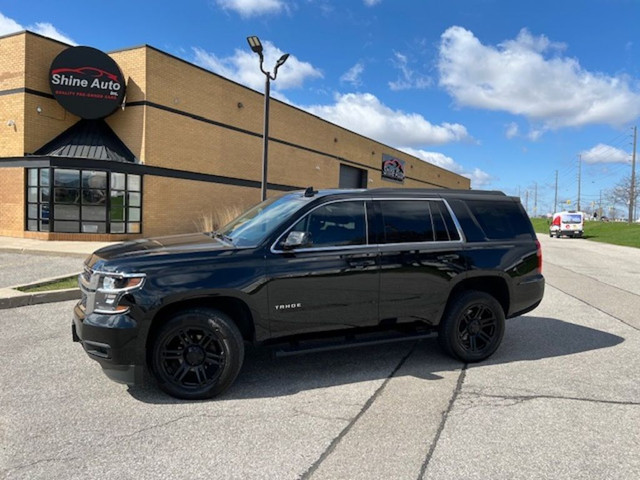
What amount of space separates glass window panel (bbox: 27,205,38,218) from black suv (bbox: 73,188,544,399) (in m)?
15.6

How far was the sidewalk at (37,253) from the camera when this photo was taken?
7077 mm

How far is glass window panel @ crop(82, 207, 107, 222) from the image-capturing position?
57.8 ft

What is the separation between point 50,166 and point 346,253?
16.5m

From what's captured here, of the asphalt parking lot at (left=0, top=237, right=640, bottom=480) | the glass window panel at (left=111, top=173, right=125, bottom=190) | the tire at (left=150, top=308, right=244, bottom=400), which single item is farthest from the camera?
the glass window panel at (left=111, top=173, right=125, bottom=190)

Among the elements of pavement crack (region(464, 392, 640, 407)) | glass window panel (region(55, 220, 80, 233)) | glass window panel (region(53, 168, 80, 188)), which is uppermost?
glass window panel (region(53, 168, 80, 188))

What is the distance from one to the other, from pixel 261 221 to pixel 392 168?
41302mm

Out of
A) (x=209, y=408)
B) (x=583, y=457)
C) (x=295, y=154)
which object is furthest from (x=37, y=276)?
(x=295, y=154)

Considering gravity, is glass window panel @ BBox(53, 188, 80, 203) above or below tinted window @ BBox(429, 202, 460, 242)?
above

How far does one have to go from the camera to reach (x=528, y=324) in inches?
265

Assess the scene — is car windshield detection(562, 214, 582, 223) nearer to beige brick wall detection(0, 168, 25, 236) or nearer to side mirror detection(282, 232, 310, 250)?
beige brick wall detection(0, 168, 25, 236)

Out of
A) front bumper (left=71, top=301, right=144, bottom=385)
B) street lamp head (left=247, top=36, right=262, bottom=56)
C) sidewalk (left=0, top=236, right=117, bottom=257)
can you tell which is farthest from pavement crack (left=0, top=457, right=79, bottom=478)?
street lamp head (left=247, top=36, right=262, bottom=56)

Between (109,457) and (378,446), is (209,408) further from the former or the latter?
(378,446)

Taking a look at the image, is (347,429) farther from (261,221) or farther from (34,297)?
(34,297)

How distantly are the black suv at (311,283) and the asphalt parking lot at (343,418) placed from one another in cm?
37
